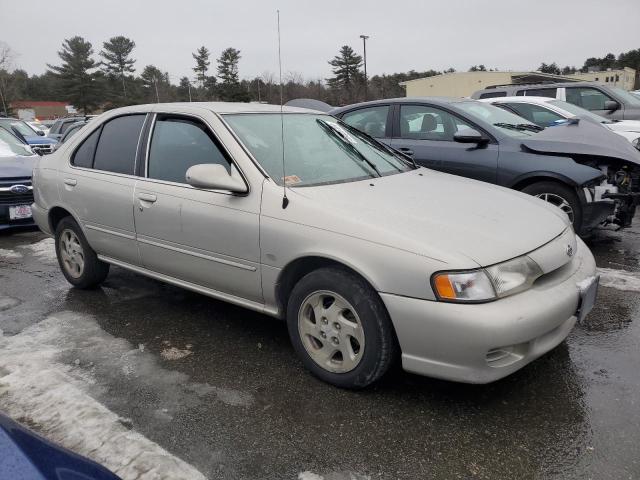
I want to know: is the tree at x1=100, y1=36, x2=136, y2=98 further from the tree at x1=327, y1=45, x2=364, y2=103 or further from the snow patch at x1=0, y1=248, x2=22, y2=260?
the snow patch at x1=0, y1=248, x2=22, y2=260

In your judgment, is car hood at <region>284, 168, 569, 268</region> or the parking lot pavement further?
car hood at <region>284, 168, 569, 268</region>

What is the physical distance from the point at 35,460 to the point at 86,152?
11.8 feet

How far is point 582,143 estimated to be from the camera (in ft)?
17.8

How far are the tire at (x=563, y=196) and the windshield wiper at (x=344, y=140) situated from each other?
2439 mm

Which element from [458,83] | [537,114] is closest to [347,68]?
[458,83]

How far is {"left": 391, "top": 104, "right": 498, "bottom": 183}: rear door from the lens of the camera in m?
5.55

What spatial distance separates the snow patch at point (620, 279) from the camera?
441cm

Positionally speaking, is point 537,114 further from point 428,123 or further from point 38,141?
point 38,141

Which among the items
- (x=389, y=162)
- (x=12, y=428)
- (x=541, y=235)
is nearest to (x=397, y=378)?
(x=541, y=235)

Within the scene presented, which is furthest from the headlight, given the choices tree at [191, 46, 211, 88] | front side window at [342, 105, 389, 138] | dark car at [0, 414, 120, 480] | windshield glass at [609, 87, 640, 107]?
tree at [191, 46, 211, 88]

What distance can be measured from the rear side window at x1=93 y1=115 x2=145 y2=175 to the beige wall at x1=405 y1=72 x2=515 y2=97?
42589 millimetres

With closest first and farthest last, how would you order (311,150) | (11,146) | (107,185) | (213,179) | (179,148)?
1. (213,179)
2. (311,150)
3. (179,148)
4. (107,185)
5. (11,146)

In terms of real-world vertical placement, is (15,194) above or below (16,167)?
below

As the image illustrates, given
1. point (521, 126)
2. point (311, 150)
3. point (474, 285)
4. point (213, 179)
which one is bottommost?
point (474, 285)
